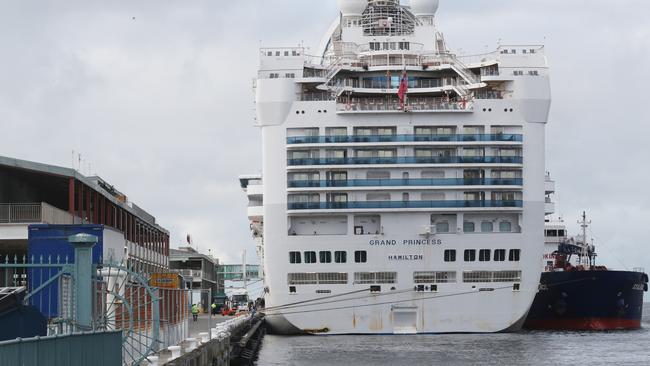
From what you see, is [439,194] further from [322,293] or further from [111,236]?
[111,236]

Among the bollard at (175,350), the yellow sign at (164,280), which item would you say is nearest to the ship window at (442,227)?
the yellow sign at (164,280)

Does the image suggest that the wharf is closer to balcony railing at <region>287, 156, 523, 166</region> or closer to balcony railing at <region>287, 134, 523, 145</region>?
balcony railing at <region>287, 156, 523, 166</region>

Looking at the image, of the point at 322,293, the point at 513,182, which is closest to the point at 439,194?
the point at 513,182

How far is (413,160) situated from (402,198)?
6.79 ft

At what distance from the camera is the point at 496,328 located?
59625 millimetres

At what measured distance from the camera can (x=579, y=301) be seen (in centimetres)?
6994

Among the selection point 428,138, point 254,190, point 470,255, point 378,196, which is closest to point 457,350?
point 470,255

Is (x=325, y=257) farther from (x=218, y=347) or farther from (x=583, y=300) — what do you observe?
(x=218, y=347)

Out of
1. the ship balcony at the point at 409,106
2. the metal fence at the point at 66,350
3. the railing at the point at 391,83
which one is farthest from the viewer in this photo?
the railing at the point at 391,83

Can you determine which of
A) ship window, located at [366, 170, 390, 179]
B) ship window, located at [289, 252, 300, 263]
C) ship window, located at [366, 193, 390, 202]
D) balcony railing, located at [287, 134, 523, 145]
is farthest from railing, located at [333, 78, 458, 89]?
ship window, located at [289, 252, 300, 263]

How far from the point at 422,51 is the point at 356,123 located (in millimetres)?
8159

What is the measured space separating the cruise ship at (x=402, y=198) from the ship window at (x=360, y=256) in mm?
48

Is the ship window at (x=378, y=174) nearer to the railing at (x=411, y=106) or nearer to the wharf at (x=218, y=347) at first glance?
the railing at (x=411, y=106)

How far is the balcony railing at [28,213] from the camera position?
32875 mm
